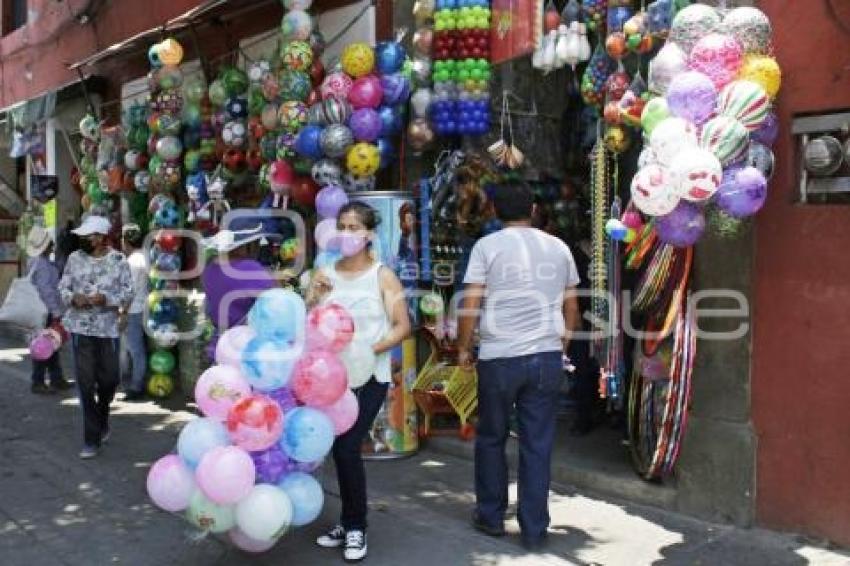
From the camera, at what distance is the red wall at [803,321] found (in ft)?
13.8

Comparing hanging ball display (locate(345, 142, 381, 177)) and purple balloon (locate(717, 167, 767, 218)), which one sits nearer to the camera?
purple balloon (locate(717, 167, 767, 218))

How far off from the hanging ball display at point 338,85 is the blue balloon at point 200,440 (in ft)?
10.6

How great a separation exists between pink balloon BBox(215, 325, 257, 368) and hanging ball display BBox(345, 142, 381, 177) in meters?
2.55

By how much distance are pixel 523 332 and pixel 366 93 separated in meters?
2.71

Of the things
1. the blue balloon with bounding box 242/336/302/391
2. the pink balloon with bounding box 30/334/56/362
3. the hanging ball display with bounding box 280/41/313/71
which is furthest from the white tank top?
the pink balloon with bounding box 30/334/56/362

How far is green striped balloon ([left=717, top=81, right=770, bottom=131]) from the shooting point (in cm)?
406

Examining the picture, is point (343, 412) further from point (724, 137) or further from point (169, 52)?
point (169, 52)

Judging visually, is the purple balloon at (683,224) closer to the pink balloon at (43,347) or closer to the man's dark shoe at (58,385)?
the pink balloon at (43,347)

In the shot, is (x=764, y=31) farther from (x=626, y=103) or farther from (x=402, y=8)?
(x=402, y=8)

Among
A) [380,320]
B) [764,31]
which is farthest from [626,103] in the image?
[380,320]

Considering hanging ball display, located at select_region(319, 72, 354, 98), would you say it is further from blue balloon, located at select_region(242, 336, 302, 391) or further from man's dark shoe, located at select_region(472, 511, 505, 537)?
man's dark shoe, located at select_region(472, 511, 505, 537)

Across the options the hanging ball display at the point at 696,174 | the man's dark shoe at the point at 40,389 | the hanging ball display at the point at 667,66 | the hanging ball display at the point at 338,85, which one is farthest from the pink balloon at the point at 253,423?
the man's dark shoe at the point at 40,389

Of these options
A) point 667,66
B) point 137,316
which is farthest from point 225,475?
point 137,316

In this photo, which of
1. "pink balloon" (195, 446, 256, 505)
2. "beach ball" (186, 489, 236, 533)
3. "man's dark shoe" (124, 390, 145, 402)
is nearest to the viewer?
"pink balloon" (195, 446, 256, 505)
